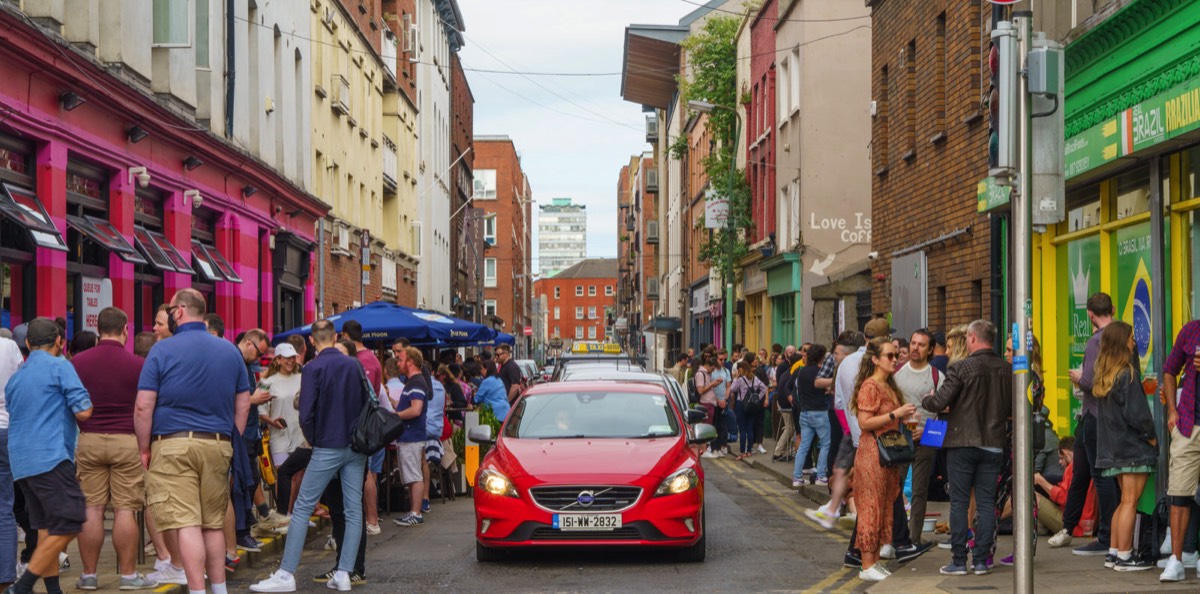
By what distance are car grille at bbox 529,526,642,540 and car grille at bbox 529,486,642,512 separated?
17 cm

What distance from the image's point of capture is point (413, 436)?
15.6 m

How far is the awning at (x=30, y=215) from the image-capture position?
46.8 feet

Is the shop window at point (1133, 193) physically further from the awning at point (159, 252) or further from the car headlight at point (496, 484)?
the awning at point (159, 252)

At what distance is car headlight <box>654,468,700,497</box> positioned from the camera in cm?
1168

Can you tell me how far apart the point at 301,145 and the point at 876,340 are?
23109mm

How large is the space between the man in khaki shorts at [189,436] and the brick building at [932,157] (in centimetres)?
1076

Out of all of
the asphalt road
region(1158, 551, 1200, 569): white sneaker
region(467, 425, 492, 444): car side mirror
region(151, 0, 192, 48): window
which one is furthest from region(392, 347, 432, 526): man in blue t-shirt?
region(151, 0, 192, 48): window

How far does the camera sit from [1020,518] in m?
8.19

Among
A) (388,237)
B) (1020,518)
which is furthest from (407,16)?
(1020,518)

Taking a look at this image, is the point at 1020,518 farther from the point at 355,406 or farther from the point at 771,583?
the point at 355,406

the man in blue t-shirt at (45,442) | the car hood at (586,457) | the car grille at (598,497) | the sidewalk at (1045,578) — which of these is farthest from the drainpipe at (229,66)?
the man in blue t-shirt at (45,442)

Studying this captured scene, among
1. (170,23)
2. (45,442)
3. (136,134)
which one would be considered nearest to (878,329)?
(45,442)

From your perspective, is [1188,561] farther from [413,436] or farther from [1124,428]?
[413,436]

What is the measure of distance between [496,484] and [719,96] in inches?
1421
